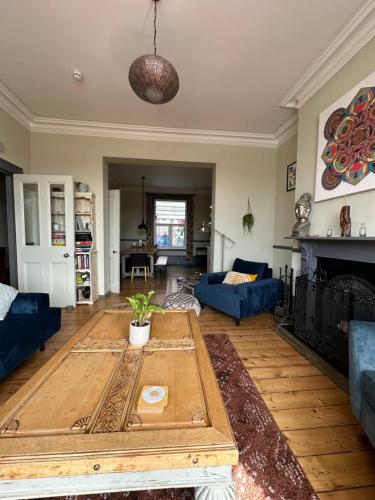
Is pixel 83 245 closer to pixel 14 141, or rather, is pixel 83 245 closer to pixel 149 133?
pixel 14 141

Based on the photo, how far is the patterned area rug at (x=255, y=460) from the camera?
1.06m

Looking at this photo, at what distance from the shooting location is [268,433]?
1.39m

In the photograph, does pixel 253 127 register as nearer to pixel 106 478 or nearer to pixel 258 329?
pixel 258 329

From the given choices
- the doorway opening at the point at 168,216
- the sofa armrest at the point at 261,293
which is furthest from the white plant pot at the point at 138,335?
the doorway opening at the point at 168,216

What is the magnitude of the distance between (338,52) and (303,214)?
161 centimetres

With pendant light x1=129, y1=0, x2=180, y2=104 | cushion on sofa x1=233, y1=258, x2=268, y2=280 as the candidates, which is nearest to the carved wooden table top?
pendant light x1=129, y1=0, x2=180, y2=104

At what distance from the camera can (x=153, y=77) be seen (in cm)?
171

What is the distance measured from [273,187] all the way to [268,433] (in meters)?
3.96

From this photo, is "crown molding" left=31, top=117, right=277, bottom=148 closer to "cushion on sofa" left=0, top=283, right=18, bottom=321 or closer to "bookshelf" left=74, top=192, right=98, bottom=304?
"bookshelf" left=74, top=192, right=98, bottom=304

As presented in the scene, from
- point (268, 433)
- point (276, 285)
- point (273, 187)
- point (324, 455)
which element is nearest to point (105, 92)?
point (273, 187)

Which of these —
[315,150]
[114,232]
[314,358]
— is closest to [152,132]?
[114,232]

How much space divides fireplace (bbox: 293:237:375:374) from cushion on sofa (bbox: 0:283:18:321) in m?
3.08

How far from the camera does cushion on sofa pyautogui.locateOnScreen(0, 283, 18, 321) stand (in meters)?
2.09

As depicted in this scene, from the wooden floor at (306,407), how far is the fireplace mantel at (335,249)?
3.41ft
